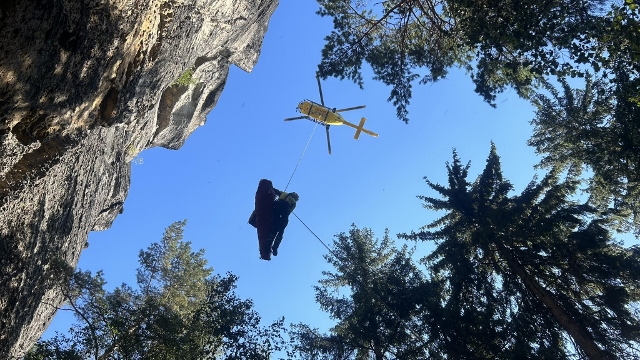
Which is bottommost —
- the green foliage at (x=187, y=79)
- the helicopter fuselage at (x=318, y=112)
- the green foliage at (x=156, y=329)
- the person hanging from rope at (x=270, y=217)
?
the green foliage at (x=156, y=329)

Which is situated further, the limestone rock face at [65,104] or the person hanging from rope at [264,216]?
the person hanging from rope at [264,216]

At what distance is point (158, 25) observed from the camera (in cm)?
834

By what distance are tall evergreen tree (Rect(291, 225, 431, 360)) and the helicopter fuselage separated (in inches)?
190

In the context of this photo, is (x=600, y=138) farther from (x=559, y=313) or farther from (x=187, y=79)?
(x=187, y=79)

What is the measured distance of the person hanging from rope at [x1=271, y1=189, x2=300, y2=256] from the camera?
13539 mm

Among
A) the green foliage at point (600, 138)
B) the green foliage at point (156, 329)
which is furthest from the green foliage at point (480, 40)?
the green foliage at point (156, 329)

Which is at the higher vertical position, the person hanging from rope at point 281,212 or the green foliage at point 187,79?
the green foliage at point 187,79

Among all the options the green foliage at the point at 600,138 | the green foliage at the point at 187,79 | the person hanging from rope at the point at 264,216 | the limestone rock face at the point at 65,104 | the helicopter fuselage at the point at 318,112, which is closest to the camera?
the limestone rock face at the point at 65,104

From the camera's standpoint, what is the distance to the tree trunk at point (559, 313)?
10.3 meters

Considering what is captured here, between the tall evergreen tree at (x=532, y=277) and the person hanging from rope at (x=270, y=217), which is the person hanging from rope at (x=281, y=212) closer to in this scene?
the person hanging from rope at (x=270, y=217)

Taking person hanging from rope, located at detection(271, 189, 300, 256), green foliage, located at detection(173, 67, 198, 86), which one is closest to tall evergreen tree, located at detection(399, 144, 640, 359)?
person hanging from rope, located at detection(271, 189, 300, 256)

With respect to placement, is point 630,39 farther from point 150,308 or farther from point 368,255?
point 368,255

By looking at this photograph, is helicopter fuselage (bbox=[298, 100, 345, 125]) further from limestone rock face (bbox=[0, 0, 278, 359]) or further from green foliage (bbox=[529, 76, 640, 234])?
green foliage (bbox=[529, 76, 640, 234])

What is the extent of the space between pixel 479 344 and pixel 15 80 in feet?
40.1
